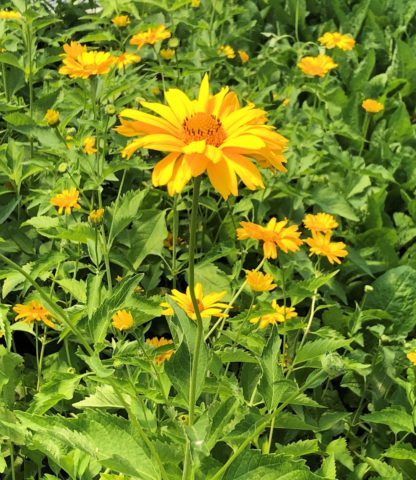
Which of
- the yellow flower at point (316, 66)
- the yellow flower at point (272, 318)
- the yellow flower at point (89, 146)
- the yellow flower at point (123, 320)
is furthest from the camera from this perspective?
the yellow flower at point (316, 66)

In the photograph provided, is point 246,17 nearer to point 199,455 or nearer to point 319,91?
point 319,91

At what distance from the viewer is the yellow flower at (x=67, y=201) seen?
1833 millimetres

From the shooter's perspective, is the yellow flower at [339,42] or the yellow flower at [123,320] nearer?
the yellow flower at [123,320]

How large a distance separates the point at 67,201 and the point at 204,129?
0.86 meters

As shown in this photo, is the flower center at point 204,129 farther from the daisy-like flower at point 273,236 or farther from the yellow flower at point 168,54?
the yellow flower at point 168,54

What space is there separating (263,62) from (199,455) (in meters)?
2.56

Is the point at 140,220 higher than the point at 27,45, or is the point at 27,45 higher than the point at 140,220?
the point at 27,45

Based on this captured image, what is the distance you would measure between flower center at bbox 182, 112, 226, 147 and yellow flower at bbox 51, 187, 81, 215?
0.78 metres

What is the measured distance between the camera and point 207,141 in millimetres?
1042

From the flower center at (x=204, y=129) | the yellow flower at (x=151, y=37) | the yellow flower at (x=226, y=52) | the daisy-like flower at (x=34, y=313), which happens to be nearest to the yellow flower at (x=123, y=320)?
the daisy-like flower at (x=34, y=313)

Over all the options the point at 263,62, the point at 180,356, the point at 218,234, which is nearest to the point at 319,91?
the point at 263,62

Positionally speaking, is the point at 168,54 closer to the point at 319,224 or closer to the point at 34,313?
the point at 319,224

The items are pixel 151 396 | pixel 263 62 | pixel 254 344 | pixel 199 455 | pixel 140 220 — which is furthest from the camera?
pixel 263 62

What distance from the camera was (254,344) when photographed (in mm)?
1663
